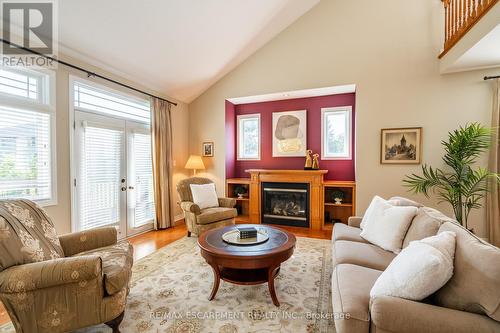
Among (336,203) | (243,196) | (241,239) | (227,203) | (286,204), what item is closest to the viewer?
(241,239)

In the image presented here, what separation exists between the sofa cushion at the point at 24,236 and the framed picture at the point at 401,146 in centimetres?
448

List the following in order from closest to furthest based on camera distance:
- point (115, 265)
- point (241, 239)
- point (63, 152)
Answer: point (115, 265) → point (241, 239) → point (63, 152)

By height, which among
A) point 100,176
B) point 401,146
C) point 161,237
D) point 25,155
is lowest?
point 161,237

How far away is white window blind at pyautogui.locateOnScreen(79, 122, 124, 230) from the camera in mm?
3306

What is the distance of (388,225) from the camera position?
218cm

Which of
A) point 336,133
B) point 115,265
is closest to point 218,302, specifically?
point 115,265

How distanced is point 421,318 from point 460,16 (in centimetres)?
392

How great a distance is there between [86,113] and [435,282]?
4.18 m

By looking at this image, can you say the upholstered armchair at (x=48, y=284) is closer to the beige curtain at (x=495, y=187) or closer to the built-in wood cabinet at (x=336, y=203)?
the built-in wood cabinet at (x=336, y=203)

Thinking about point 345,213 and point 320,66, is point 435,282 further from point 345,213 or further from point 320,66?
point 320,66

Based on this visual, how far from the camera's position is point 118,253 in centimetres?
199

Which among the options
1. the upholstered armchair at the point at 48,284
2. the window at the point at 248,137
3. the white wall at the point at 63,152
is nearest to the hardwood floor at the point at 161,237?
the white wall at the point at 63,152

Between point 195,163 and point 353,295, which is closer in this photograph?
Answer: point 353,295

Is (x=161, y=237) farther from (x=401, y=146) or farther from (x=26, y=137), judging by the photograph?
(x=401, y=146)
